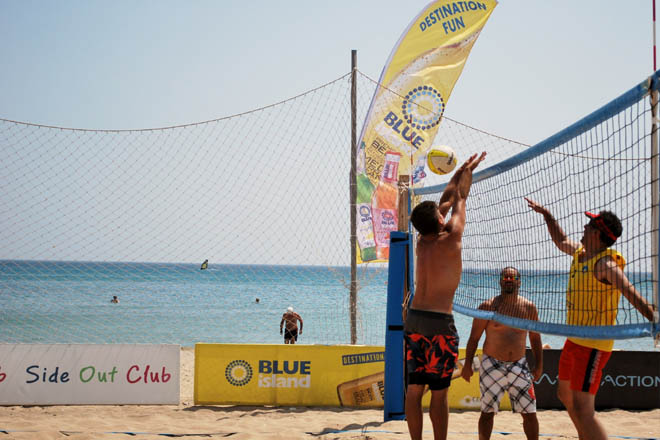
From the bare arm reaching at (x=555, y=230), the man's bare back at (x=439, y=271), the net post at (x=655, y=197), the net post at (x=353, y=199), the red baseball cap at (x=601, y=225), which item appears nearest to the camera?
the net post at (x=655, y=197)

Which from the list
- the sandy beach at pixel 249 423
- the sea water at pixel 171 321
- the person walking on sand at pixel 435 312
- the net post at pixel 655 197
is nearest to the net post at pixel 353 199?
the sea water at pixel 171 321

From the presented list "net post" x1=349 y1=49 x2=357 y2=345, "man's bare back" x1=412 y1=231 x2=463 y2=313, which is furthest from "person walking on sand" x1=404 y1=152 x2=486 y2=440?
"net post" x1=349 y1=49 x2=357 y2=345

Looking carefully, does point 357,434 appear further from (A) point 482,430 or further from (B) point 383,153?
(B) point 383,153

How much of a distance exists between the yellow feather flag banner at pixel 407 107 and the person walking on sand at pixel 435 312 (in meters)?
4.09

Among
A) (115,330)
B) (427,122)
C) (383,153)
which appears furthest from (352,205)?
(115,330)

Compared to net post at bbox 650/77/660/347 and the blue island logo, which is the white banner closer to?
the blue island logo

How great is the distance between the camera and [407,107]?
8.38 m

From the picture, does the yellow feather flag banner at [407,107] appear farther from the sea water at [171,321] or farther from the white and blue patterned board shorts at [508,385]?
the white and blue patterned board shorts at [508,385]

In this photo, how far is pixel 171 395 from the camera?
6.80m

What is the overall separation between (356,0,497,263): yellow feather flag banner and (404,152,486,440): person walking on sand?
4.09 metres

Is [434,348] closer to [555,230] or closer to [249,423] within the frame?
[555,230]

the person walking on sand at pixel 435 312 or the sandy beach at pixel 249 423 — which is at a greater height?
the person walking on sand at pixel 435 312

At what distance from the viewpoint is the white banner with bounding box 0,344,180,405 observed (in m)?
6.68

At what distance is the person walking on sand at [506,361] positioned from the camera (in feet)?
13.5
